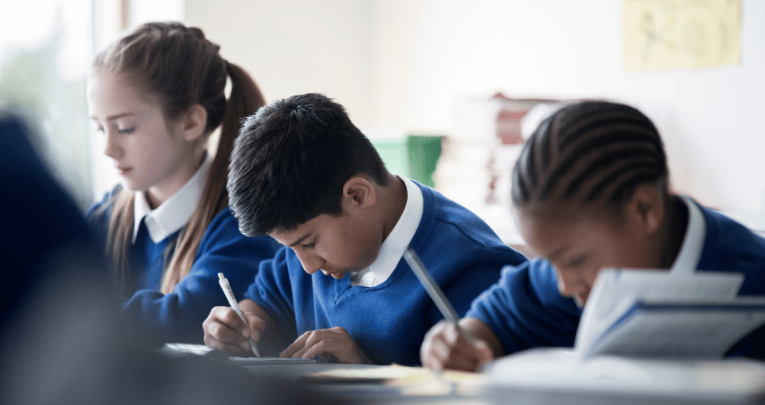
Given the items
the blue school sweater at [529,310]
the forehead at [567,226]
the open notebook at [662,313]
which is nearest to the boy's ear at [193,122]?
the blue school sweater at [529,310]

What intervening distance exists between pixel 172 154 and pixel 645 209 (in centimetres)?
89

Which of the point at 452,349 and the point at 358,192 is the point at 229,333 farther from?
the point at 452,349

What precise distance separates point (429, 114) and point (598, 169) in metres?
1.68

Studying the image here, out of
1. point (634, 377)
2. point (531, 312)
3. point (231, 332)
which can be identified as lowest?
point (231, 332)

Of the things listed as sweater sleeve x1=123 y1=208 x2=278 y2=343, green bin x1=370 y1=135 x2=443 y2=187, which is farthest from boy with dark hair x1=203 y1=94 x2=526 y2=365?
green bin x1=370 y1=135 x2=443 y2=187

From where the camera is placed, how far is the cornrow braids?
534 millimetres

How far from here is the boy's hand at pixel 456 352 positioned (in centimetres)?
59

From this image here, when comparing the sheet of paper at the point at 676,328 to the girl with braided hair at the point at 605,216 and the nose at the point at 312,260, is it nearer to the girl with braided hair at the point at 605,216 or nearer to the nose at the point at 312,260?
the girl with braided hair at the point at 605,216

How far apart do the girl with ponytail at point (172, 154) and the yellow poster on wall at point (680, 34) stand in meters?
0.88

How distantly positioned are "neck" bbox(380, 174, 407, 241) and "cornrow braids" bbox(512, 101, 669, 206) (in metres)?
0.34

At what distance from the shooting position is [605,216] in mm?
537

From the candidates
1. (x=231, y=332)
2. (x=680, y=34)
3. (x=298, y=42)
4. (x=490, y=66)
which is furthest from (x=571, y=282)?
(x=298, y=42)

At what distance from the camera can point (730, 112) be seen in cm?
135

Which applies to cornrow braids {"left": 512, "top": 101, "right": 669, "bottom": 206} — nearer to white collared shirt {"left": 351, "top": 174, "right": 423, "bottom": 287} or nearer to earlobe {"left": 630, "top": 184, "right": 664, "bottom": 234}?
earlobe {"left": 630, "top": 184, "right": 664, "bottom": 234}
